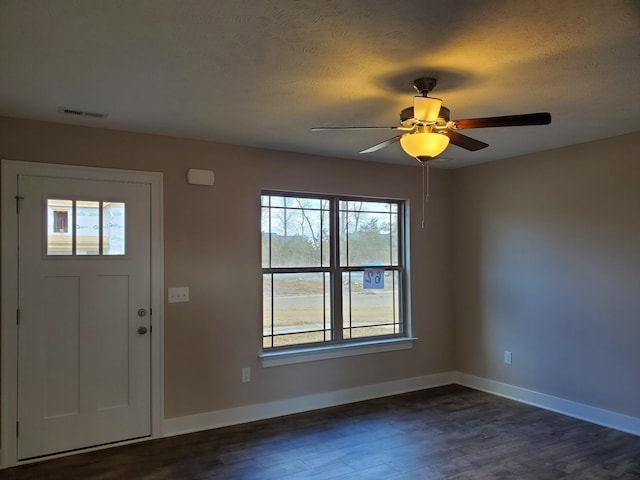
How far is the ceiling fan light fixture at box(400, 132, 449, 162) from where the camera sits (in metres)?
2.54

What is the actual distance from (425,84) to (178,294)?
2.52m

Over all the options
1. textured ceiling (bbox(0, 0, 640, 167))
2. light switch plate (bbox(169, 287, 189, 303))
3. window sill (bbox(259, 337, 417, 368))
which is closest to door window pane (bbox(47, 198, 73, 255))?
textured ceiling (bbox(0, 0, 640, 167))

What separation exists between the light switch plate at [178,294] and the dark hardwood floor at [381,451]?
3.57 ft

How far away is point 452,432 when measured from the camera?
382 centimetres

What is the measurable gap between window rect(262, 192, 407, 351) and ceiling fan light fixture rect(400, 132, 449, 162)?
2.03m

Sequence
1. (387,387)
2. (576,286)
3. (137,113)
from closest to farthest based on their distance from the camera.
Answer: (137,113) → (576,286) → (387,387)

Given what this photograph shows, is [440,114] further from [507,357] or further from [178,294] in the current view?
[507,357]

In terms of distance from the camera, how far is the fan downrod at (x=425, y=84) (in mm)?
2577

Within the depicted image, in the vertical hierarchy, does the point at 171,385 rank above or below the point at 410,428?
above

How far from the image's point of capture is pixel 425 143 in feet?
8.37

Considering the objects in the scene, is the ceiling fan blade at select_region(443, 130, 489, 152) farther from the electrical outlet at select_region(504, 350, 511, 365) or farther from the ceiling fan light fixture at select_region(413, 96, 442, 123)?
the electrical outlet at select_region(504, 350, 511, 365)

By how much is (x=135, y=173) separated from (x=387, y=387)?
3.21 metres

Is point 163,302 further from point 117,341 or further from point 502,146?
point 502,146

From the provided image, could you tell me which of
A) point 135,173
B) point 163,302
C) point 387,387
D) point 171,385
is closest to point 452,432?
point 387,387
